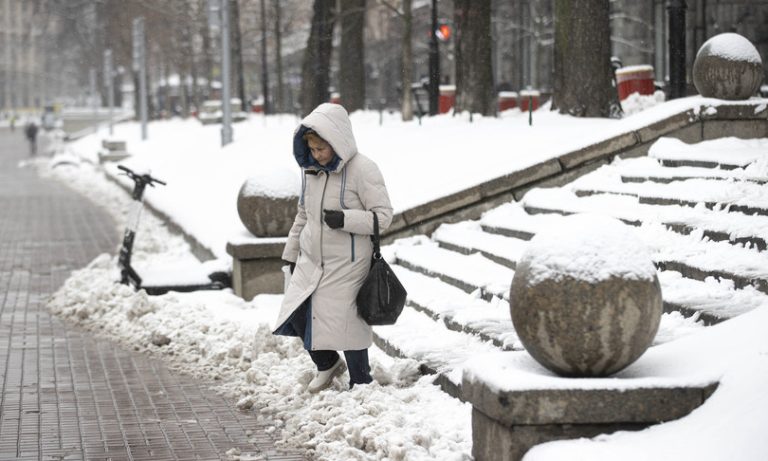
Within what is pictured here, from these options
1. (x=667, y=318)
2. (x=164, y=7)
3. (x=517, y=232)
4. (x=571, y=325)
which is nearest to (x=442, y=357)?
(x=667, y=318)

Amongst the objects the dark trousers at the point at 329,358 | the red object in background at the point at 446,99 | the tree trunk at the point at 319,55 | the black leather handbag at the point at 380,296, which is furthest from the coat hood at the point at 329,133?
the red object in background at the point at 446,99

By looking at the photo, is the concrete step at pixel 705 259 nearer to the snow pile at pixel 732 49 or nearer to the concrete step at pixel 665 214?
the concrete step at pixel 665 214

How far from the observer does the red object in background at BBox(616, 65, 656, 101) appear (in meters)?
18.7

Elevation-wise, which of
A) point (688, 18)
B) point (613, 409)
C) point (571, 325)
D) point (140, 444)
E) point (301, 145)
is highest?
point (688, 18)

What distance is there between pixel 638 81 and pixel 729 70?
690cm

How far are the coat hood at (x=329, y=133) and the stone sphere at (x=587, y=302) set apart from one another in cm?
193

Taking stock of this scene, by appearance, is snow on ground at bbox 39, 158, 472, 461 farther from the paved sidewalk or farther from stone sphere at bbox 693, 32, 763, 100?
stone sphere at bbox 693, 32, 763, 100

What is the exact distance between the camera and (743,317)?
21.2 ft

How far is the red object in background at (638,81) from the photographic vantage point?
18.7m

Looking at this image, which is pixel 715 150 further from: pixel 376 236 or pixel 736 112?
pixel 376 236

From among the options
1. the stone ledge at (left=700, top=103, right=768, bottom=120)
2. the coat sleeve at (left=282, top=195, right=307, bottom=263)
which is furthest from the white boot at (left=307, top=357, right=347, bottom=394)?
the stone ledge at (left=700, top=103, right=768, bottom=120)

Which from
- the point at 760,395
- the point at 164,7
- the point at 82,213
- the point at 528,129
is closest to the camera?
the point at 760,395

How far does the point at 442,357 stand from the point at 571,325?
8.06ft

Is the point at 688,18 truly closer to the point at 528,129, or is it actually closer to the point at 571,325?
the point at 528,129
